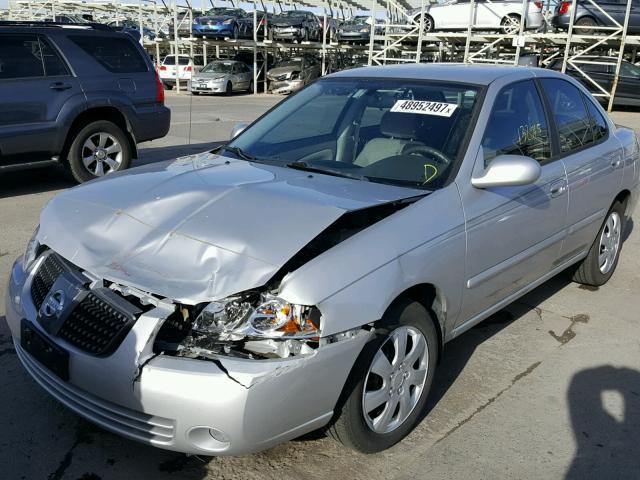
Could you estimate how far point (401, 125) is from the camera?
3707mm

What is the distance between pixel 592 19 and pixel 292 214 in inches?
883

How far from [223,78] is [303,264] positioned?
85.7ft

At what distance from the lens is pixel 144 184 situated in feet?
10.7

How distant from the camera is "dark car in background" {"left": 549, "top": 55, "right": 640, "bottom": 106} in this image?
67.5 feet

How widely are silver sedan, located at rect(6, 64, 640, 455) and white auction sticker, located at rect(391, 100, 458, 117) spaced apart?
0.01 meters

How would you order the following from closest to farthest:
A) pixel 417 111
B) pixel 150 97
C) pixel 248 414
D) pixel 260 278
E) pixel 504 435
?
1. pixel 248 414
2. pixel 260 278
3. pixel 504 435
4. pixel 417 111
5. pixel 150 97

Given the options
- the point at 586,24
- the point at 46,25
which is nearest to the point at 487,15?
the point at 586,24

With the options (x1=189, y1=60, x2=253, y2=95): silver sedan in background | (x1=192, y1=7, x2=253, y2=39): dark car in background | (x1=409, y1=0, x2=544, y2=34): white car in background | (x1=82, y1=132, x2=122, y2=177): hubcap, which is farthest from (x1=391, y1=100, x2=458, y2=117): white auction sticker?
(x1=192, y1=7, x2=253, y2=39): dark car in background

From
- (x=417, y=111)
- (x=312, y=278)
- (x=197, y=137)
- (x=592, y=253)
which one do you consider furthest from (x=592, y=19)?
(x=312, y=278)

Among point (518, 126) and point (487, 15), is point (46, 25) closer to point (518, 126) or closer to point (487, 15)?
point (518, 126)

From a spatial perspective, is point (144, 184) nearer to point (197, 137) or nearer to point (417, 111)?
point (417, 111)

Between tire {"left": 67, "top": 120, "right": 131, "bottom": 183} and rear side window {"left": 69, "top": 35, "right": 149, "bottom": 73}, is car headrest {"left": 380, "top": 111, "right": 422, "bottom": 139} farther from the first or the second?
rear side window {"left": 69, "top": 35, "right": 149, "bottom": 73}

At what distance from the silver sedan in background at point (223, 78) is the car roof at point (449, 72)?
77.9 ft

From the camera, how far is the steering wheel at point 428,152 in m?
3.43
